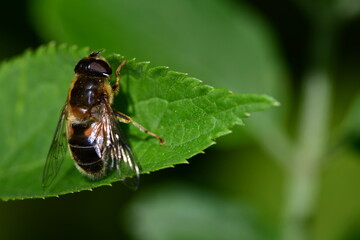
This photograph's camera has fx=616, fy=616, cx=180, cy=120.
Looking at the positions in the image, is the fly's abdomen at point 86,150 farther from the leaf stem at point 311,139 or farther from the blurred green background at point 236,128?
the leaf stem at point 311,139

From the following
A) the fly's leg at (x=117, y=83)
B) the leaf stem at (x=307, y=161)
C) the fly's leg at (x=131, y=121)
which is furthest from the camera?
the leaf stem at (x=307, y=161)

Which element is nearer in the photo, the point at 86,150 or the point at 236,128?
the point at 86,150

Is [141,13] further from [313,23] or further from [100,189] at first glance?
[100,189]

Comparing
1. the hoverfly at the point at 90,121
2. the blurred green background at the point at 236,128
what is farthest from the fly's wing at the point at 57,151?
the blurred green background at the point at 236,128

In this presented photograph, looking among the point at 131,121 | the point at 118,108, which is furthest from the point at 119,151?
the point at 118,108

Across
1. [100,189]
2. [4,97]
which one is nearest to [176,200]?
[100,189]

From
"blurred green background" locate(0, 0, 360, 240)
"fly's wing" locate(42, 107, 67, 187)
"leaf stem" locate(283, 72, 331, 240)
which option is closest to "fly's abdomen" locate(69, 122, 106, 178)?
"fly's wing" locate(42, 107, 67, 187)

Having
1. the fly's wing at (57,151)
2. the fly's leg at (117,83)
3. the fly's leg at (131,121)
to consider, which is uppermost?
the fly's leg at (117,83)

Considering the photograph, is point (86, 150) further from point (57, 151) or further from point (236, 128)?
point (236, 128)
